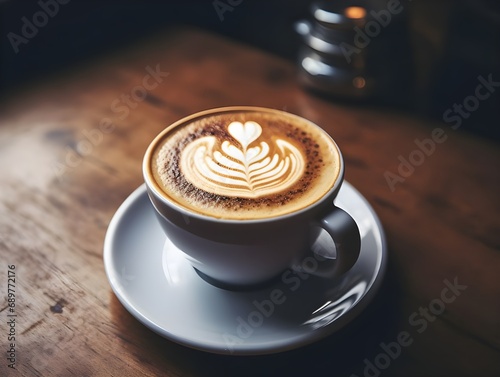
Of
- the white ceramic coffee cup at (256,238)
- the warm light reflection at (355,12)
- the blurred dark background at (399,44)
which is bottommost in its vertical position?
the blurred dark background at (399,44)

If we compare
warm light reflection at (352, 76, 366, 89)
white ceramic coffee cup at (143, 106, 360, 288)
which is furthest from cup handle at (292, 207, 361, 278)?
warm light reflection at (352, 76, 366, 89)

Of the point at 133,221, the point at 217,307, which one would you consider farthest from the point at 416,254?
the point at 133,221

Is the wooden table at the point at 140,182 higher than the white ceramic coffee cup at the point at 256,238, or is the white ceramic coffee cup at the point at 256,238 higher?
→ the white ceramic coffee cup at the point at 256,238

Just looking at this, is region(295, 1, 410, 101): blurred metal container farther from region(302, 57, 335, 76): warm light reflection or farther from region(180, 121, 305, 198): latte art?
region(180, 121, 305, 198): latte art

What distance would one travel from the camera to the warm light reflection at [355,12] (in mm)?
992

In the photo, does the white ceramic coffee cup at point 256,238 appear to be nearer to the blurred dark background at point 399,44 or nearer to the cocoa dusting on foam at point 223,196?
the cocoa dusting on foam at point 223,196

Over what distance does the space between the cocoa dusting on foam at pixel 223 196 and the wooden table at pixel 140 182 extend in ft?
0.55

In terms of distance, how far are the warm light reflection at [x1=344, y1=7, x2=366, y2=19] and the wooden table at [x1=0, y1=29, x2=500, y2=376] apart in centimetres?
17

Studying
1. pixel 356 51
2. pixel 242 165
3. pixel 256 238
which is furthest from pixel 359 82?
pixel 256 238

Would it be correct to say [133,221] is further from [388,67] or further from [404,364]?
[388,67]

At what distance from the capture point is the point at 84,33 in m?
1.29

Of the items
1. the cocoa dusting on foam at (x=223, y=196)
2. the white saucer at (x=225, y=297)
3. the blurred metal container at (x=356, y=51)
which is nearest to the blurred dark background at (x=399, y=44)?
the blurred metal container at (x=356, y=51)

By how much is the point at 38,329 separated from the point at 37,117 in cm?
52

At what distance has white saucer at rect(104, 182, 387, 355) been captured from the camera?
1.83ft
